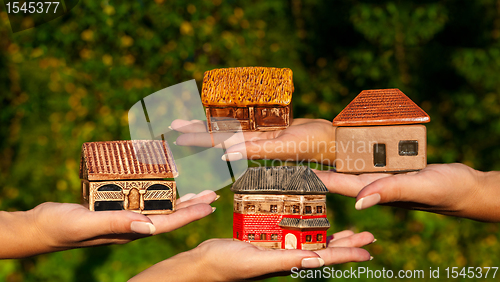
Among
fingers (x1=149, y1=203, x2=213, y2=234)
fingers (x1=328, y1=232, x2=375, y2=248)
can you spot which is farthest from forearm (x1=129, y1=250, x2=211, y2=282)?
fingers (x1=328, y1=232, x2=375, y2=248)

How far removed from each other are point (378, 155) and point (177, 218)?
2.51m

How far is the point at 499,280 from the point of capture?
35.9ft

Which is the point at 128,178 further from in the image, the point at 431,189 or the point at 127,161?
the point at 431,189

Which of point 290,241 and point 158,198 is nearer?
point 290,241

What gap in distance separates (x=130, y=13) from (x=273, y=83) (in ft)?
22.4

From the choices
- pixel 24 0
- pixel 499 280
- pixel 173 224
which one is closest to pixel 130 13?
pixel 24 0

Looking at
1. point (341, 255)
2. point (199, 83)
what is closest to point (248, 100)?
point (341, 255)

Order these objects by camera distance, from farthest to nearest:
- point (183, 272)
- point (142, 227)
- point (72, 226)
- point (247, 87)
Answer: point (247, 87) → point (183, 272) → point (72, 226) → point (142, 227)

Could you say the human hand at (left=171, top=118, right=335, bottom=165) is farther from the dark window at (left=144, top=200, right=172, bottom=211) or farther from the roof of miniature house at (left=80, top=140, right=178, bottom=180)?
the dark window at (left=144, top=200, right=172, bottom=211)

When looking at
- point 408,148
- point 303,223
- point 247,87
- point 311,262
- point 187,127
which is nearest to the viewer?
point 311,262

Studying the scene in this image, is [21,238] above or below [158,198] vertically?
below

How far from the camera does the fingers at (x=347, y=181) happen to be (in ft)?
17.8

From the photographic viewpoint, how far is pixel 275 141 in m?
5.47

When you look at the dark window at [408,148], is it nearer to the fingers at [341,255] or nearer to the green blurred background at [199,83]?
the fingers at [341,255]
